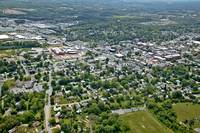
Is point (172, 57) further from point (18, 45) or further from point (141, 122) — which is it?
point (18, 45)

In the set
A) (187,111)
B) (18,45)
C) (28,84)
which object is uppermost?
(18,45)

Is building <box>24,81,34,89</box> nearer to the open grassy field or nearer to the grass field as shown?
the open grassy field

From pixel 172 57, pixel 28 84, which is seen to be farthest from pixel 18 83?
pixel 172 57

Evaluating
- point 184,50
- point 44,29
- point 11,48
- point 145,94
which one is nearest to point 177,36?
point 184,50

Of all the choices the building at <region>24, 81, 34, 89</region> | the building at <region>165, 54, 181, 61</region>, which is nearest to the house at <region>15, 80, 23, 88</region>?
the building at <region>24, 81, 34, 89</region>

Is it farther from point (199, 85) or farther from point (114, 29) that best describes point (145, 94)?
point (114, 29)

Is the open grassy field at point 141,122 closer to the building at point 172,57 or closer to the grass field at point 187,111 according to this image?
the grass field at point 187,111
